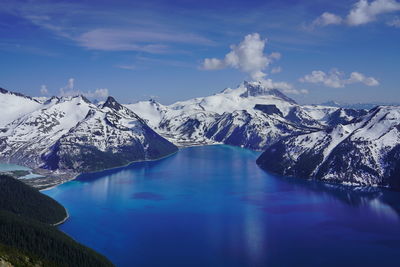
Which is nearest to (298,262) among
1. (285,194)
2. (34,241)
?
(34,241)

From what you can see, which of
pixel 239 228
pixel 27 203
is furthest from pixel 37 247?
pixel 239 228

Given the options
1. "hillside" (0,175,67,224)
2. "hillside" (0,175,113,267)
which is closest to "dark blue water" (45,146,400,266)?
"hillside" (0,175,67,224)

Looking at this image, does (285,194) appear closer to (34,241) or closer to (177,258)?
(177,258)

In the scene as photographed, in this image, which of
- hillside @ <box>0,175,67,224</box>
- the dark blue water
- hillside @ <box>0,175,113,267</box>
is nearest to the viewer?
hillside @ <box>0,175,113,267</box>

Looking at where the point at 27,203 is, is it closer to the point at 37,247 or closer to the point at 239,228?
the point at 37,247

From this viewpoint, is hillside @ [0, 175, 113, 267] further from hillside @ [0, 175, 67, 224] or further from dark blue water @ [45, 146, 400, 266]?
hillside @ [0, 175, 67, 224]

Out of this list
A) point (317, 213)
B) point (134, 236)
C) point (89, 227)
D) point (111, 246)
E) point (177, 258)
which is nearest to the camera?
point (177, 258)

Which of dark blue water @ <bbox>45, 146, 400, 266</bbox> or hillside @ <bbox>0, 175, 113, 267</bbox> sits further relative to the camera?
dark blue water @ <bbox>45, 146, 400, 266</bbox>

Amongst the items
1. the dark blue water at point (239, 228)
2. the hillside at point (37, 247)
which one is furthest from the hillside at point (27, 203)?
the hillside at point (37, 247)
